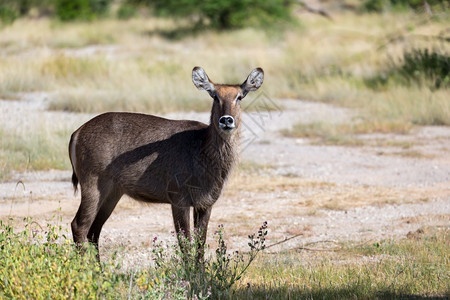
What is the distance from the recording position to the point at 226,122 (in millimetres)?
6340

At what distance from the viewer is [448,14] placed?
18.0 meters

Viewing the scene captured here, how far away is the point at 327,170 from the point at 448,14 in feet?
27.4

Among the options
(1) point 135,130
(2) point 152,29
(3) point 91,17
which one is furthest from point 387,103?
(3) point 91,17

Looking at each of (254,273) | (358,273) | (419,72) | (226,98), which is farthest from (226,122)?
(419,72)

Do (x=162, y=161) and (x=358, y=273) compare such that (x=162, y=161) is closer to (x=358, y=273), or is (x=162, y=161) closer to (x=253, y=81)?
(x=253, y=81)

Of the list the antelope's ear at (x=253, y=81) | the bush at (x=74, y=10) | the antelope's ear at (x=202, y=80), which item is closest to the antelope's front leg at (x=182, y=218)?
the antelope's ear at (x=202, y=80)

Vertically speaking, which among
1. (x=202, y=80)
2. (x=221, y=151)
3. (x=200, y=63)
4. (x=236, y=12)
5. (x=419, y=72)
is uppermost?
(x=202, y=80)

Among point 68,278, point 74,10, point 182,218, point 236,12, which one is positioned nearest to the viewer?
point 68,278

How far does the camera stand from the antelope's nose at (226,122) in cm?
634

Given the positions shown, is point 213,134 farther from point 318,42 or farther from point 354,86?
point 318,42

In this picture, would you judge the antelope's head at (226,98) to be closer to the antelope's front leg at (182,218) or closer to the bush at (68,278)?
the antelope's front leg at (182,218)


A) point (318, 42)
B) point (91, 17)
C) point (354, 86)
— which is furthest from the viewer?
point (91, 17)

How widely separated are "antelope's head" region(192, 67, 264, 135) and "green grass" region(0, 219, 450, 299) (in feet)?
3.88

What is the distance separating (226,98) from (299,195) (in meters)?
3.75
